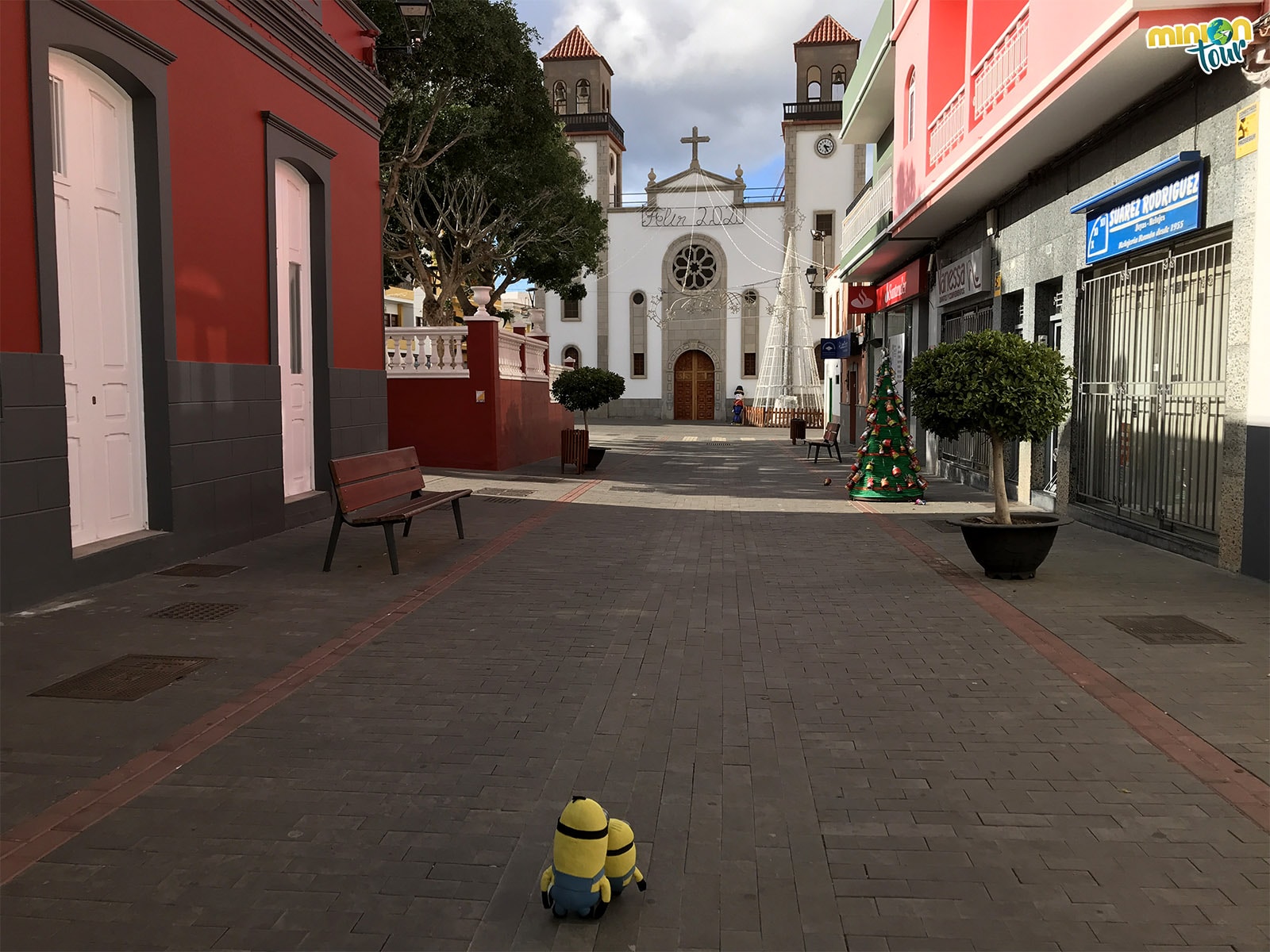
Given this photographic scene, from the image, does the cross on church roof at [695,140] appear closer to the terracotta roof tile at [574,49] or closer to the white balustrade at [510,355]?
the terracotta roof tile at [574,49]

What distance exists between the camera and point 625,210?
50438 mm

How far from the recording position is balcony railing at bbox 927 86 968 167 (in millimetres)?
14102

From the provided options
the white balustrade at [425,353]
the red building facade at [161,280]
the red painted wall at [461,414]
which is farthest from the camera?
the white balustrade at [425,353]

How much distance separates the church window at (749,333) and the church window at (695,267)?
2.13 metres

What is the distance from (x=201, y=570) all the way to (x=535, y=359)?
13.4 metres

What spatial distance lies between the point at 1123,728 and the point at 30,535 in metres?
6.83

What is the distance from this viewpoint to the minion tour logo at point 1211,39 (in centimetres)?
775

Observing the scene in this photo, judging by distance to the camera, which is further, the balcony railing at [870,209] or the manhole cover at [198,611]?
the balcony railing at [870,209]

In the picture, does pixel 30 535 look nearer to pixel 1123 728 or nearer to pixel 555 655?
pixel 555 655

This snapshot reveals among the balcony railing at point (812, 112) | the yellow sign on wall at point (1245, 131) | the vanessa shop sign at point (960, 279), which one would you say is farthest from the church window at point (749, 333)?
the yellow sign on wall at point (1245, 131)

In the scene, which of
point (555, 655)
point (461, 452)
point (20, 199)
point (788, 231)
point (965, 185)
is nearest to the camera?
point (555, 655)

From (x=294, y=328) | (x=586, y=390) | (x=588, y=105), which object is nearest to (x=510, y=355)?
(x=586, y=390)

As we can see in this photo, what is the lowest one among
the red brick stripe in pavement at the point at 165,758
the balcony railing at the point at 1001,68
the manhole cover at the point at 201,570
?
the red brick stripe in pavement at the point at 165,758

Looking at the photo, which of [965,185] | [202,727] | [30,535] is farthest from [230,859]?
[965,185]
